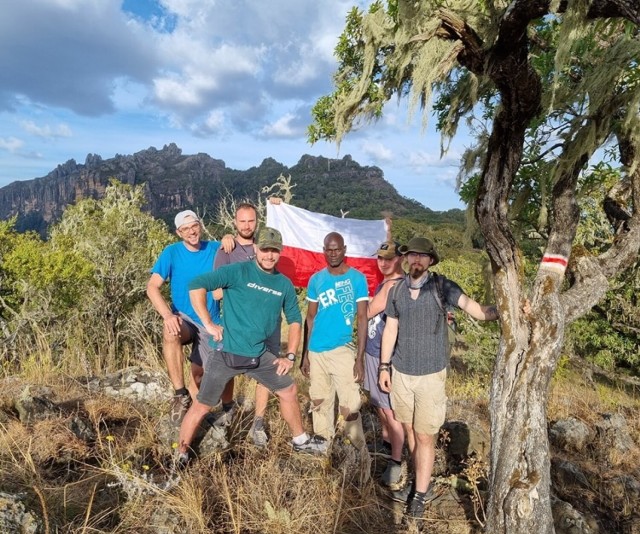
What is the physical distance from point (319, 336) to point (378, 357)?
655mm

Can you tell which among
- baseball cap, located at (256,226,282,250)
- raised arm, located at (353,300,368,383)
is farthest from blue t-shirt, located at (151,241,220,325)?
raised arm, located at (353,300,368,383)

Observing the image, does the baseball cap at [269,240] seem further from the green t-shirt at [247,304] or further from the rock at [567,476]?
the rock at [567,476]

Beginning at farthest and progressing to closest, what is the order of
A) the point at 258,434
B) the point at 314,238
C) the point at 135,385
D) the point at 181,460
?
the point at 314,238, the point at 135,385, the point at 258,434, the point at 181,460

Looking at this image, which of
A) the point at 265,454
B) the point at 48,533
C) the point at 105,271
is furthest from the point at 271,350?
the point at 105,271

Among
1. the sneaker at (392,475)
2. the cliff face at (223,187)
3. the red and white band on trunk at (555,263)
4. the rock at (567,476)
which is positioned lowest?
the rock at (567,476)

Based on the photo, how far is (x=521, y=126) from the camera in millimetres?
3203

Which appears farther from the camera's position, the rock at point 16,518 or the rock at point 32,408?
the rock at point 32,408

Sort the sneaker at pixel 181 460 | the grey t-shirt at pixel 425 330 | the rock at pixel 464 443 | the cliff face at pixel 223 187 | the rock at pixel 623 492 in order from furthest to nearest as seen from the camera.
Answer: the cliff face at pixel 223 187
the rock at pixel 464 443
the rock at pixel 623 492
the grey t-shirt at pixel 425 330
the sneaker at pixel 181 460

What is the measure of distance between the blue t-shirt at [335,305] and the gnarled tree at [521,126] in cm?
124

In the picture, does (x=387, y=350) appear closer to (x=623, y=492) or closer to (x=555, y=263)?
(x=555, y=263)

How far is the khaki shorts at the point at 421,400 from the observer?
364 centimetres

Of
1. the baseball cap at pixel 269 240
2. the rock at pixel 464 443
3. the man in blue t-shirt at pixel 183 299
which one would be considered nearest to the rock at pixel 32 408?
the man in blue t-shirt at pixel 183 299

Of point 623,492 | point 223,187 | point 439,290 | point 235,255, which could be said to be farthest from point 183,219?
point 223,187

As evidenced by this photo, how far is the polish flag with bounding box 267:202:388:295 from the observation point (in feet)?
18.8
